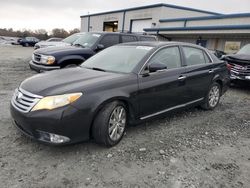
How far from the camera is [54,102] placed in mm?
2957

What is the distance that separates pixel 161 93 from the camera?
4.06 m

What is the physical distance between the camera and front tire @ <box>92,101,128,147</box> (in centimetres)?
323

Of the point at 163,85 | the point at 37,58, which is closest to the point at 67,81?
the point at 163,85

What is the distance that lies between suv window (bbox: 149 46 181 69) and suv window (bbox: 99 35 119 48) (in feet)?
13.4

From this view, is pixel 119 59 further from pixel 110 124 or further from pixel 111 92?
pixel 110 124

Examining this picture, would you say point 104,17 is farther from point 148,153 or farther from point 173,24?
point 148,153

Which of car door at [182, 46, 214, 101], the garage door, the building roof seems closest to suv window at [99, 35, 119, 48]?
car door at [182, 46, 214, 101]

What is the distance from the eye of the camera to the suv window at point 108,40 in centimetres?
816

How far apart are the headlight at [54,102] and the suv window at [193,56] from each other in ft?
9.03

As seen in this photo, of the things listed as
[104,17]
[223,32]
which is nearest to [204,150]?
[223,32]

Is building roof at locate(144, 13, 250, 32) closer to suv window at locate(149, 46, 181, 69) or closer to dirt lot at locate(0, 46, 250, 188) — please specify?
suv window at locate(149, 46, 181, 69)

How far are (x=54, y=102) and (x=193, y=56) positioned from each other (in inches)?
129

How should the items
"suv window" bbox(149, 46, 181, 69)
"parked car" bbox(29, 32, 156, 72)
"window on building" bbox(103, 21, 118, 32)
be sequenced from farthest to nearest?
1. "window on building" bbox(103, 21, 118, 32)
2. "parked car" bbox(29, 32, 156, 72)
3. "suv window" bbox(149, 46, 181, 69)

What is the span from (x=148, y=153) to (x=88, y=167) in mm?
935
